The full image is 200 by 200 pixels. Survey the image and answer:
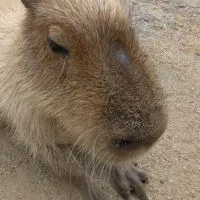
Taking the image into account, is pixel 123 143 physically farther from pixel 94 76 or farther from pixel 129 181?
pixel 129 181

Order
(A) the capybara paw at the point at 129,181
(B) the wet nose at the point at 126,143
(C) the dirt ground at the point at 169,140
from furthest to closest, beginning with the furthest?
(C) the dirt ground at the point at 169,140 < (A) the capybara paw at the point at 129,181 < (B) the wet nose at the point at 126,143

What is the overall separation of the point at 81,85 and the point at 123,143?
1.44 feet

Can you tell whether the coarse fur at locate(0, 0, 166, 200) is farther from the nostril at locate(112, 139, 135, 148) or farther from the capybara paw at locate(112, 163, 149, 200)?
the capybara paw at locate(112, 163, 149, 200)

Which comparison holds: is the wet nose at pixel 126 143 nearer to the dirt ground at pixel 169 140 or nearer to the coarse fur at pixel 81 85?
the coarse fur at pixel 81 85

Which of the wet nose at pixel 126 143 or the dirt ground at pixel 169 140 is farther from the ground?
the wet nose at pixel 126 143

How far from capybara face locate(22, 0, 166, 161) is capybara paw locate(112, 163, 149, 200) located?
1.78 ft

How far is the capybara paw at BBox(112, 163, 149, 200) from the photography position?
12.4 ft

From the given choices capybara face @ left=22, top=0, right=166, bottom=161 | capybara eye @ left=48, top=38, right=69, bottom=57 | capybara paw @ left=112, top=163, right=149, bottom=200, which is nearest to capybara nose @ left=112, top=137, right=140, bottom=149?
capybara face @ left=22, top=0, right=166, bottom=161

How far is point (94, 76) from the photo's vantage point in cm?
301

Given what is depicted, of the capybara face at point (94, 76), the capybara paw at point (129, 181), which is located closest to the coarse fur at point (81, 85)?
the capybara face at point (94, 76)

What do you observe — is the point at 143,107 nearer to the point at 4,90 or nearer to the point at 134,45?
the point at 134,45

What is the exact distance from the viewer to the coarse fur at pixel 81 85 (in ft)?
9.45

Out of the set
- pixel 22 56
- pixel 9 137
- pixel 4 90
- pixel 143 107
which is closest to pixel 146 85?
pixel 143 107

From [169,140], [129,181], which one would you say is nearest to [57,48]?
[129,181]
